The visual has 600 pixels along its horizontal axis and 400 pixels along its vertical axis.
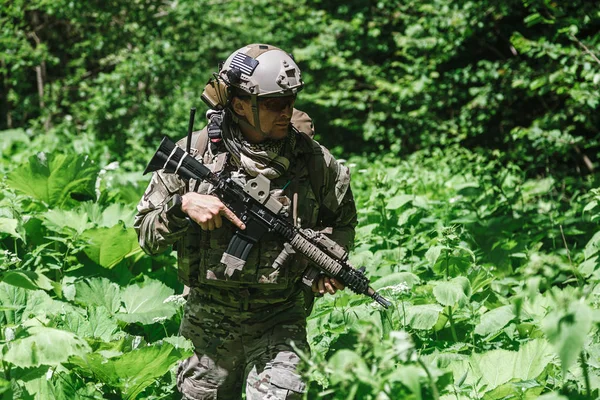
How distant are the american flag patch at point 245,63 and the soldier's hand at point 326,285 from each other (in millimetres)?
1008

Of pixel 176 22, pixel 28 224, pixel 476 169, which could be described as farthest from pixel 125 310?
pixel 176 22

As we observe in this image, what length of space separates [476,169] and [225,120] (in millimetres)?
5078

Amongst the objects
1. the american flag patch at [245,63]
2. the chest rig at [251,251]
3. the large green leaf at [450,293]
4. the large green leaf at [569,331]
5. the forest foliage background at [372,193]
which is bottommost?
the forest foliage background at [372,193]

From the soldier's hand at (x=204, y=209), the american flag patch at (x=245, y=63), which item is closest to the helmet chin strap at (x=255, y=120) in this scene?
the american flag patch at (x=245, y=63)

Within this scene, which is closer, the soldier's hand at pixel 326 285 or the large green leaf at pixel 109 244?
the soldier's hand at pixel 326 285

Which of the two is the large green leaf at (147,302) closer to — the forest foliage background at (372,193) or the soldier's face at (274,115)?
the forest foliage background at (372,193)

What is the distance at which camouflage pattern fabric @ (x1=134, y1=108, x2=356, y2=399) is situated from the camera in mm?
3369

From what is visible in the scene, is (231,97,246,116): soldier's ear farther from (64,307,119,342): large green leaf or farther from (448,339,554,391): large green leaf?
(448,339,554,391): large green leaf

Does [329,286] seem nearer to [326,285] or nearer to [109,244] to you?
[326,285]

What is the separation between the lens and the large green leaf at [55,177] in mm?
5992

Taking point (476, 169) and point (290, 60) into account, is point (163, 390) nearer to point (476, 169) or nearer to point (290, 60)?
point (290, 60)

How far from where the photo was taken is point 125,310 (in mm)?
4516

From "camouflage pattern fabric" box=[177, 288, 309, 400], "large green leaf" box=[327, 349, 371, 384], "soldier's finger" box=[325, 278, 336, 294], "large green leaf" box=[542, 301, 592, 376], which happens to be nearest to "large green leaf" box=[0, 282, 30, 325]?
"camouflage pattern fabric" box=[177, 288, 309, 400]

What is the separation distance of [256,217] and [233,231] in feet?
0.44
